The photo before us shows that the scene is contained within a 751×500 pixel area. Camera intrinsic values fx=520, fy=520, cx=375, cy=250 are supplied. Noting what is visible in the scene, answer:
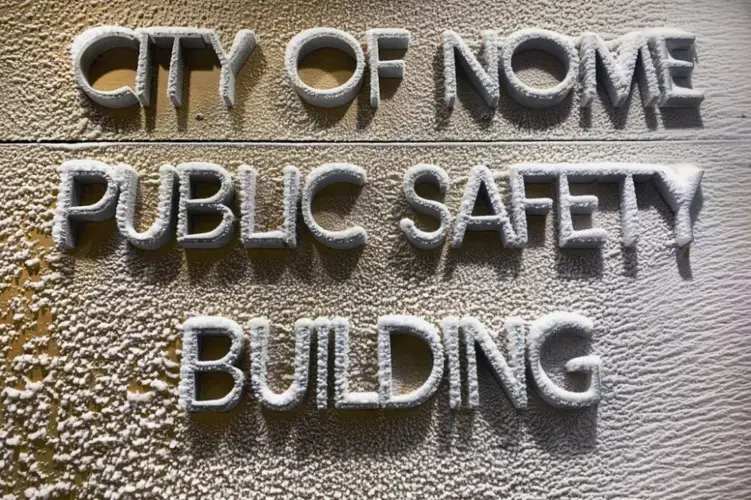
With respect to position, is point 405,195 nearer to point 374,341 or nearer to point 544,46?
point 374,341

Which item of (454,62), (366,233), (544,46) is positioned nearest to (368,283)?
(366,233)

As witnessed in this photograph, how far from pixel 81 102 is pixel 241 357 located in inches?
20.2

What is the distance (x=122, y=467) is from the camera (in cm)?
77

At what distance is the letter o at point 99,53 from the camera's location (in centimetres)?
86

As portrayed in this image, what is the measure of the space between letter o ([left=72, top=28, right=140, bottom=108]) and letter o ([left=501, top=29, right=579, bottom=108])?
2.08ft

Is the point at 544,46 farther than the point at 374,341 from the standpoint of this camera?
Yes

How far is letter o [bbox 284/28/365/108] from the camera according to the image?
865 millimetres

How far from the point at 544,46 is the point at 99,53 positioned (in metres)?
0.78

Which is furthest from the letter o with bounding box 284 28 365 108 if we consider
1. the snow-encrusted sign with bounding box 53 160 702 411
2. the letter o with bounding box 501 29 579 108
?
the letter o with bounding box 501 29 579 108

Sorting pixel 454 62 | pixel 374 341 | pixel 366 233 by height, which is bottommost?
pixel 374 341

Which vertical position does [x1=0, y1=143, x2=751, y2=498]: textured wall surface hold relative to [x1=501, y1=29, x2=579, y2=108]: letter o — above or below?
below

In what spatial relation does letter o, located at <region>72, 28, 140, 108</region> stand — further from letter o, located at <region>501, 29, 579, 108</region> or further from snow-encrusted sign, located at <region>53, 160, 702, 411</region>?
letter o, located at <region>501, 29, 579, 108</region>

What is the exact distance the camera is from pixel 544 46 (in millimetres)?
919

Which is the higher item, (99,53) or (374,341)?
(99,53)
